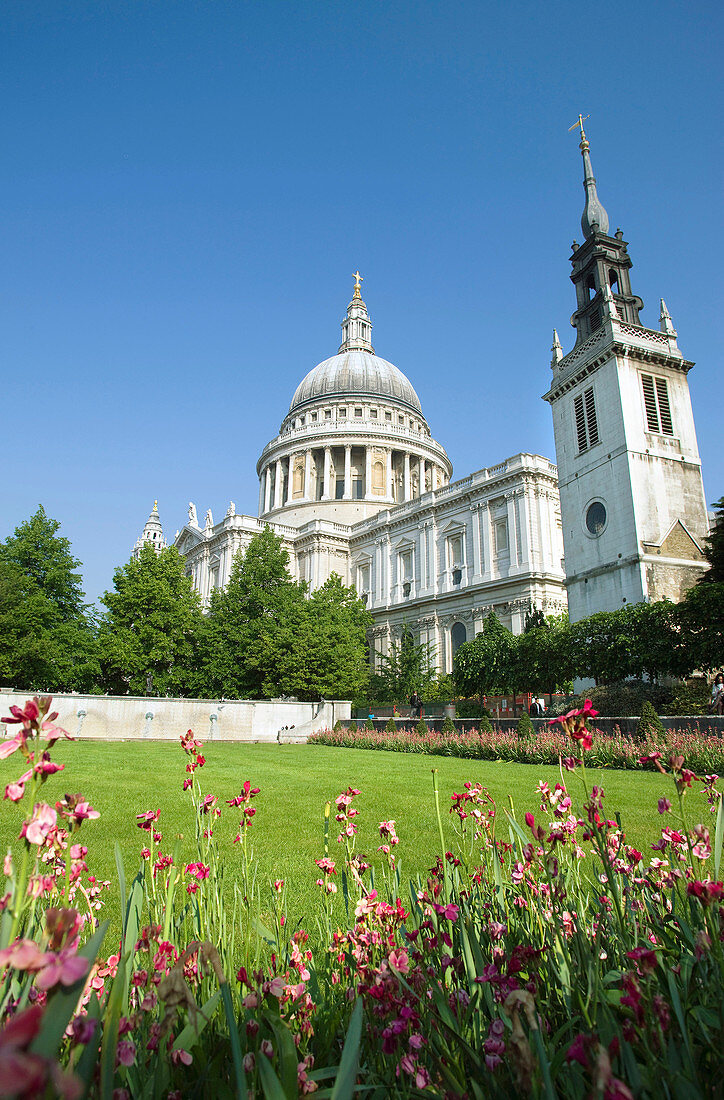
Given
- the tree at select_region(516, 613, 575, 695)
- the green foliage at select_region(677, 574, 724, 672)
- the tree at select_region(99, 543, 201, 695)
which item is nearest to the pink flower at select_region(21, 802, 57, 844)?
the green foliage at select_region(677, 574, 724, 672)

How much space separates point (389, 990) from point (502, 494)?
1905 inches

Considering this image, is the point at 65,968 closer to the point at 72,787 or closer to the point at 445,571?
the point at 72,787

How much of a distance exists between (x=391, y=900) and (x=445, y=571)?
166 ft

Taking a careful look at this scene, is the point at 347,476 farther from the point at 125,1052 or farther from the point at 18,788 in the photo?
the point at 125,1052

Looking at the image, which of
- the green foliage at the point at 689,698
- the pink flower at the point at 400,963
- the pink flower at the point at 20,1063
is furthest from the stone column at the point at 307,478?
the pink flower at the point at 20,1063

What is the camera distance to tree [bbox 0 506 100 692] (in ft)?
111

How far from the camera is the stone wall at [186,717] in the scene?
2652 cm

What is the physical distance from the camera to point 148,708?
28.1 meters

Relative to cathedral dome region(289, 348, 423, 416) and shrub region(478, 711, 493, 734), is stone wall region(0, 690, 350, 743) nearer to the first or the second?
shrub region(478, 711, 493, 734)

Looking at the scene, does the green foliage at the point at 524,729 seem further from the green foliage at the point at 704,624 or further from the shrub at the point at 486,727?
the green foliage at the point at 704,624

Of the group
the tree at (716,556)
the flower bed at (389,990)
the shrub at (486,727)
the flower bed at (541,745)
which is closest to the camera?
the flower bed at (389,990)

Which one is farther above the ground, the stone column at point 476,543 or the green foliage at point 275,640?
the stone column at point 476,543

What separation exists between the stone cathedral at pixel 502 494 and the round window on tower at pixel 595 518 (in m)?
0.07

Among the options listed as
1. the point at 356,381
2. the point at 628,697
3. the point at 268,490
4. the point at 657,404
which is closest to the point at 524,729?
the point at 628,697
